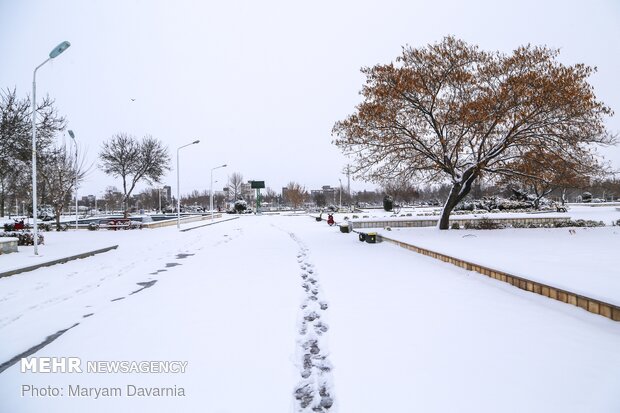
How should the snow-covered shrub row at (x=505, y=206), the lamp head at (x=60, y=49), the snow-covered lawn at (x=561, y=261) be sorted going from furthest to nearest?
the snow-covered shrub row at (x=505, y=206), the lamp head at (x=60, y=49), the snow-covered lawn at (x=561, y=261)

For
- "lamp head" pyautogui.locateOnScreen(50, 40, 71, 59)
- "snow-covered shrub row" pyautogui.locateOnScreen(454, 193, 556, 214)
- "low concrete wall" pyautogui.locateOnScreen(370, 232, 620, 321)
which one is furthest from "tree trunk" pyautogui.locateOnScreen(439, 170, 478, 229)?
"snow-covered shrub row" pyautogui.locateOnScreen(454, 193, 556, 214)

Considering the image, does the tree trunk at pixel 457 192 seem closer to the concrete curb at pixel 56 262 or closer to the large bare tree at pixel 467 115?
the large bare tree at pixel 467 115

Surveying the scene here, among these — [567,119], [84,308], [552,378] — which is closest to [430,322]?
[552,378]

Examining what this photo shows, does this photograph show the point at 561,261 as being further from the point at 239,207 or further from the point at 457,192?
the point at 239,207

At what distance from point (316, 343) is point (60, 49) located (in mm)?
12483

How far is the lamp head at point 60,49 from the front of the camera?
11180 millimetres

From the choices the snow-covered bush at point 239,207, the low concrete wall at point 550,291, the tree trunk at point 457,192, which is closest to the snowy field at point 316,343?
the low concrete wall at point 550,291

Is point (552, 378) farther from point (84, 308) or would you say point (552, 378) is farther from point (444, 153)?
point (444, 153)

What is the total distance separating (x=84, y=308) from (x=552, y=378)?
7.04 meters

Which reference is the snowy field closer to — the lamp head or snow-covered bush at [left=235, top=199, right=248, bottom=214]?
the lamp head

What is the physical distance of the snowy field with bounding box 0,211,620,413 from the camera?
331 centimetres

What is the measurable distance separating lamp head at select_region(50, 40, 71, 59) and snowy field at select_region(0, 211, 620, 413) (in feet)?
23.7

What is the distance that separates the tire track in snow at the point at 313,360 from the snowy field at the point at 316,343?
0.06 feet

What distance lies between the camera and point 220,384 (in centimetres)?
357
